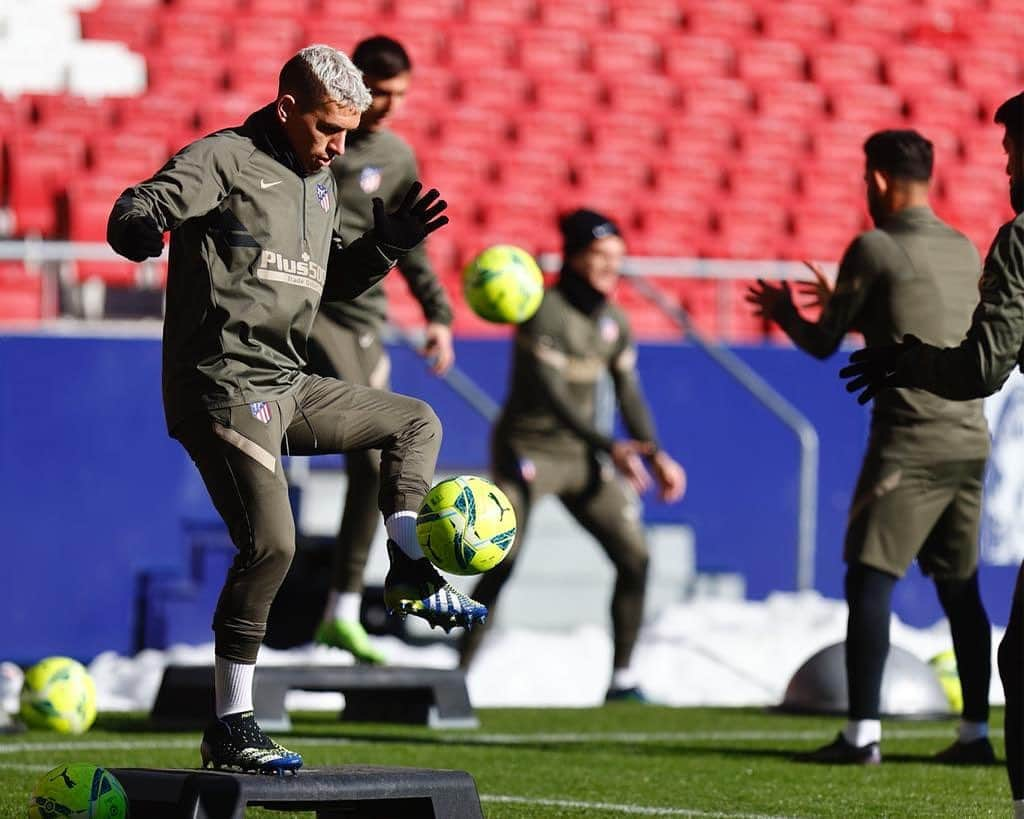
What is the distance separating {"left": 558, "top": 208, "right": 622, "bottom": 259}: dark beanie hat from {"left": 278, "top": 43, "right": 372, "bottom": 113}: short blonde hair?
5341mm

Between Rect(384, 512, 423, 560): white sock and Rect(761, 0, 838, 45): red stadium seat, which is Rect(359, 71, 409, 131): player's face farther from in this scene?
Rect(761, 0, 838, 45): red stadium seat

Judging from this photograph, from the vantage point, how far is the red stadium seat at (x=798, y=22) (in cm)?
2014

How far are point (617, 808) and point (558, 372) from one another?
493 centimetres

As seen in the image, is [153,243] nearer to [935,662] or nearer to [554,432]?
[554,432]

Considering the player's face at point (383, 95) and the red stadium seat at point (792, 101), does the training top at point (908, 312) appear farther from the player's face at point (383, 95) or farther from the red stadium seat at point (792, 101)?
the red stadium seat at point (792, 101)

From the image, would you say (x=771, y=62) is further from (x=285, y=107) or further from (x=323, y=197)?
(x=285, y=107)

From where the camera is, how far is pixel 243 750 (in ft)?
17.0

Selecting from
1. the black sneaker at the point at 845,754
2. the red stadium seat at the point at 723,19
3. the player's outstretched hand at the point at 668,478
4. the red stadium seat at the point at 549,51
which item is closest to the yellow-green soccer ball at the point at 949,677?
the player's outstretched hand at the point at 668,478

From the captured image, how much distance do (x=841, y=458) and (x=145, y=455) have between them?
472 cm

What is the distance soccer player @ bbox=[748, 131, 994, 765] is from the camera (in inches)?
297

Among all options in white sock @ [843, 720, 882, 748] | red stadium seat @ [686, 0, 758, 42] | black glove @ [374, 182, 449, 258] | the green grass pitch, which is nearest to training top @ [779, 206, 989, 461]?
white sock @ [843, 720, 882, 748]

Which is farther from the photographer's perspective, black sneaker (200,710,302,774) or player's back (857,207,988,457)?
player's back (857,207,988,457)

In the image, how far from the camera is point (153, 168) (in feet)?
50.3

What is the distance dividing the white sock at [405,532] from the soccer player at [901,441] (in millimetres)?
2524
